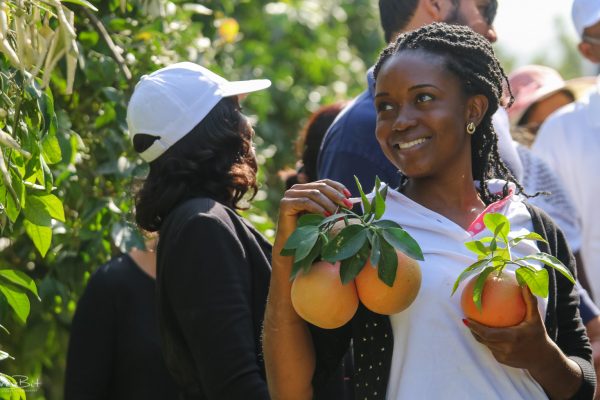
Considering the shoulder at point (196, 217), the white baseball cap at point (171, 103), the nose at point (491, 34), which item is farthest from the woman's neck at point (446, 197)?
the nose at point (491, 34)

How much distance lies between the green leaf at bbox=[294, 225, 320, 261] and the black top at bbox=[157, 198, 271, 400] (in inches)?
28.6

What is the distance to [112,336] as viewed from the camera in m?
3.59

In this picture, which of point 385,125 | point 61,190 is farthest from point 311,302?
point 61,190

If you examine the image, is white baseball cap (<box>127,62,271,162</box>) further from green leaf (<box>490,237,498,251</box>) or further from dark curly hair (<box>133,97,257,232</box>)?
green leaf (<box>490,237,498,251</box>)

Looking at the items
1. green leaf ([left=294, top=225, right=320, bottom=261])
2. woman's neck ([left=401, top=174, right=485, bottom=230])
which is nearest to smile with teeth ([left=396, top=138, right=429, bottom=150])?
woman's neck ([left=401, top=174, right=485, bottom=230])

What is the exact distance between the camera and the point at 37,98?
2.63 m

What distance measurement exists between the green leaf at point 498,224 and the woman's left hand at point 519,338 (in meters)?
0.12

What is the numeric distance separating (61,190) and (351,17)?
251 inches

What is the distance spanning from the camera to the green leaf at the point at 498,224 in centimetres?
234

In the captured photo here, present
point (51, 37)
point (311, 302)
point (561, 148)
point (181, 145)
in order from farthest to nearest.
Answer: point (561, 148) → point (181, 145) → point (51, 37) → point (311, 302)

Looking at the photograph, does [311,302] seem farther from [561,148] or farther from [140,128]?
[561,148]

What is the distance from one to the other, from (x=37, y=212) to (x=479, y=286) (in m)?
1.07

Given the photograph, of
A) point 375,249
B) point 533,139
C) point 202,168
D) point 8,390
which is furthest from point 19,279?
point 533,139

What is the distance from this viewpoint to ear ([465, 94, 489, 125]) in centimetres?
271
